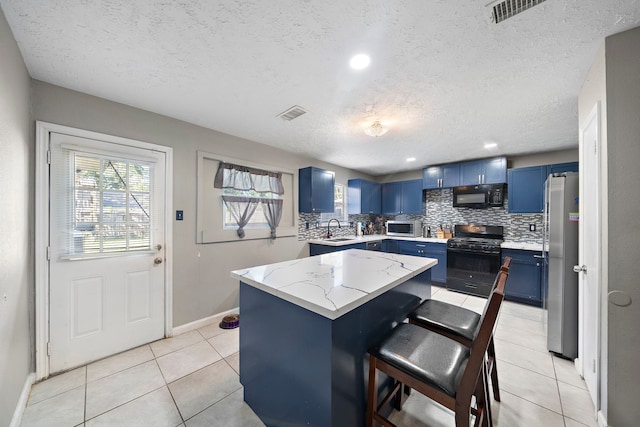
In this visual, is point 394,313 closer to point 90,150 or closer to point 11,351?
point 11,351

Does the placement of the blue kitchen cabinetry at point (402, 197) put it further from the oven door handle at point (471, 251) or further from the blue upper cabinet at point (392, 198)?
the oven door handle at point (471, 251)

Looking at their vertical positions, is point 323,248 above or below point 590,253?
below

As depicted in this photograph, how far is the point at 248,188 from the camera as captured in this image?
3.26 metres

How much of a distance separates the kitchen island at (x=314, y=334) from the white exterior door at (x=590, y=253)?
3.74 feet

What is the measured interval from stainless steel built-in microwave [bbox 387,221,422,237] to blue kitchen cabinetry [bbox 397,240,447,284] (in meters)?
0.39

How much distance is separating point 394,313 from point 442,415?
2.36ft

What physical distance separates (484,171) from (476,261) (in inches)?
63.0

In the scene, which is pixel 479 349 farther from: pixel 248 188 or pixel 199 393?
pixel 248 188

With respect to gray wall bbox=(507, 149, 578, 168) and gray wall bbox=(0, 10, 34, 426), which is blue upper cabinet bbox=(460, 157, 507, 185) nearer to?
gray wall bbox=(507, 149, 578, 168)

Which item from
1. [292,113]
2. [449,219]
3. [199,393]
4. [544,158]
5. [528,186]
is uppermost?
[292,113]

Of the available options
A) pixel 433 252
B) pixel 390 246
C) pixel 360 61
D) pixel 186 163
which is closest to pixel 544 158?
pixel 433 252

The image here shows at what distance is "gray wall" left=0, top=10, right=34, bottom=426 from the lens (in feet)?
4.22

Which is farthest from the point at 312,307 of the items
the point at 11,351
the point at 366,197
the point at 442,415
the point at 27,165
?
the point at 366,197

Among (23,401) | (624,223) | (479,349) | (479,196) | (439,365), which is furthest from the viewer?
(479,196)
